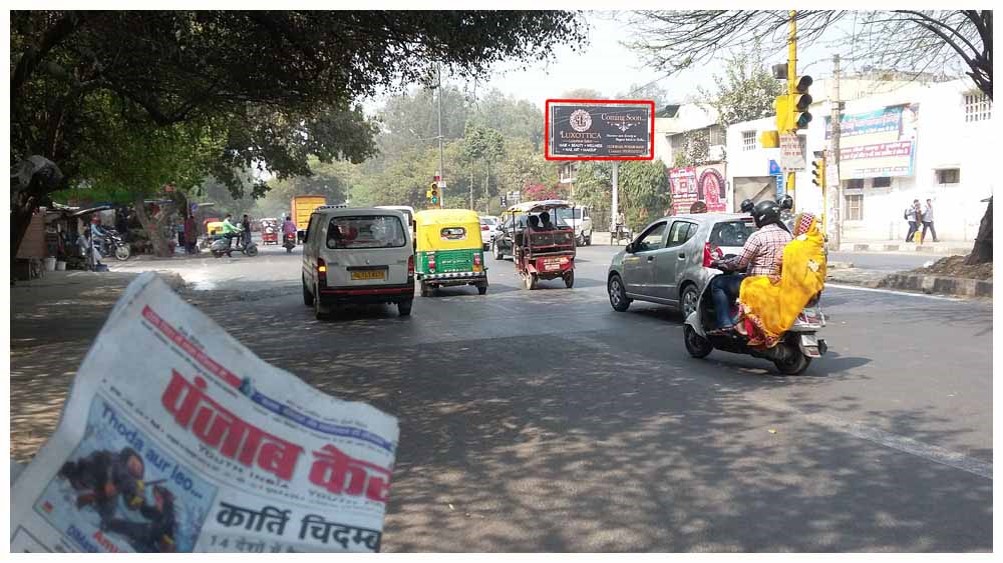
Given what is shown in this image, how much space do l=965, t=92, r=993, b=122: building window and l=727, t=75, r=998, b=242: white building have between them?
28 millimetres

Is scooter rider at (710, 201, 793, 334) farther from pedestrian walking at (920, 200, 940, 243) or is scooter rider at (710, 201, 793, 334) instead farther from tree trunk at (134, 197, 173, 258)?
tree trunk at (134, 197, 173, 258)

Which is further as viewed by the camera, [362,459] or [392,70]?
[392,70]

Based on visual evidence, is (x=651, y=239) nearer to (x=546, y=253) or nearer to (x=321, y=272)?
(x=546, y=253)

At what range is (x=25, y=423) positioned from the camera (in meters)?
6.61

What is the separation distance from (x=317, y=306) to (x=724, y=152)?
119ft

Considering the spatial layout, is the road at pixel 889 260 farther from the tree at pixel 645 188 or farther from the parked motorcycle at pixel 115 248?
the parked motorcycle at pixel 115 248

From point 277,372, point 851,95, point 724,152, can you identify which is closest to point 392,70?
point 277,372

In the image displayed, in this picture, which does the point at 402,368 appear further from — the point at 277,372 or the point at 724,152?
the point at 724,152

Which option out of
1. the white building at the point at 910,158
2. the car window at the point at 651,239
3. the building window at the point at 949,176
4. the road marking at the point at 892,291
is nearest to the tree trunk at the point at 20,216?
the car window at the point at 651,239

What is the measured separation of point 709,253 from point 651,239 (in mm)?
1965

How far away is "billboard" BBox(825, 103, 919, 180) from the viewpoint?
3141cm

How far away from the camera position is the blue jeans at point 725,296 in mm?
A: 8547

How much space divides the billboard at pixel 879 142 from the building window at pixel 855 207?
84 cm

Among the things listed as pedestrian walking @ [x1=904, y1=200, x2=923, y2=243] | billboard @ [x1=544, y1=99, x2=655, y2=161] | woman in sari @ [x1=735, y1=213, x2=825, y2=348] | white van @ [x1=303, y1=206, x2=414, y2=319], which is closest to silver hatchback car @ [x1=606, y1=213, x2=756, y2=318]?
woman in sari @ [x1=735, y1=213, x2=825, y2=348]
